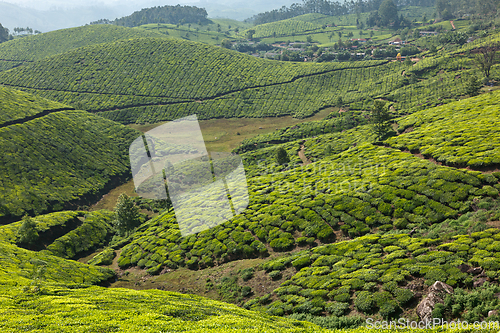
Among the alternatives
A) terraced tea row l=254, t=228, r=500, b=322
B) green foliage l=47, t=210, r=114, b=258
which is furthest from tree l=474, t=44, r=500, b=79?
green foliage l=47, t=210, r=114, b=258

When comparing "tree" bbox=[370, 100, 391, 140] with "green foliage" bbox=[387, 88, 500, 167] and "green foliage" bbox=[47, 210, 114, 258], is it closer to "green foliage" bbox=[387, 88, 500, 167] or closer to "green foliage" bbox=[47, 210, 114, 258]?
"green foliage" bbox=[387, 88, 500, 167]

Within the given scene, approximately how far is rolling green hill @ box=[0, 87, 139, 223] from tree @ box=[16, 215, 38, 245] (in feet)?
47.3

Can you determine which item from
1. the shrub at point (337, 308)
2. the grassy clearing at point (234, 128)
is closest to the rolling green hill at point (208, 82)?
the grassy clearing at point (234, 128)

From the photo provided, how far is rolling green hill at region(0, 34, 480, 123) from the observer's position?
123000 mm

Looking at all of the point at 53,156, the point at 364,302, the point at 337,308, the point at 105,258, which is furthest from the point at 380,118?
the point at 53,156

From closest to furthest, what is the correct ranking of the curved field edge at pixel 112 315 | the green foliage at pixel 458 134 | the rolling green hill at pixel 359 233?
the curved field edge at pixel 112 315 → the rolling green hill at pixel 359 233 → the green foliage at pixel 458 134

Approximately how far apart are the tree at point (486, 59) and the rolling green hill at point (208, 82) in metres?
5.53

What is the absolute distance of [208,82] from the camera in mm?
148625

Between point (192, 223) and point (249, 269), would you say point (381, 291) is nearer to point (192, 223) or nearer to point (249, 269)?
point (249, 269)

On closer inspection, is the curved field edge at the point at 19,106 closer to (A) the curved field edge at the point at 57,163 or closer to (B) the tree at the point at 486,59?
(A) the curved field edge at the point at 57,163

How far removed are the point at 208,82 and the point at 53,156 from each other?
87372 mm

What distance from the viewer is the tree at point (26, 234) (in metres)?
44.6

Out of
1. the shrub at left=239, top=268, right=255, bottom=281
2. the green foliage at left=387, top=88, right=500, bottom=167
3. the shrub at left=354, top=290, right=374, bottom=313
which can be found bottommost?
the shrub at left=239, top=268, right=255, bottom=281

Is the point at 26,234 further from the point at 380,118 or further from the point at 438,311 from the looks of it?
the point at 380,118
